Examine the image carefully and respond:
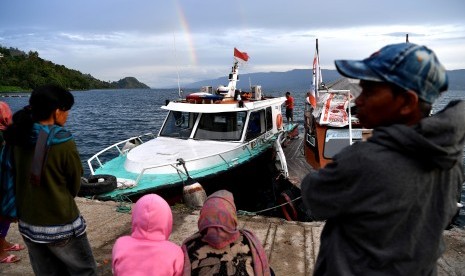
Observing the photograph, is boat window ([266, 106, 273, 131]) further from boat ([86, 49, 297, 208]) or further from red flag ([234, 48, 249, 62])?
red flag ([234, 48, 249, 62])

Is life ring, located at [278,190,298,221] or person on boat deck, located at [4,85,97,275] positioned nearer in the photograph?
person on boat deck, located at [4,85,97,275]

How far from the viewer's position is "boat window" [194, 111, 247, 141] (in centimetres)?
988

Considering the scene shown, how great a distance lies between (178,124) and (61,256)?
768 cm

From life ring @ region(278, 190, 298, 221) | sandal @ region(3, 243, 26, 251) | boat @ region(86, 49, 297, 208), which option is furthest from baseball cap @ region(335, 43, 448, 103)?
life ring @ region(278, 190, 298, 221)

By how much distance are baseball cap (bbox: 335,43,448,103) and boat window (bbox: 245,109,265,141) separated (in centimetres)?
871

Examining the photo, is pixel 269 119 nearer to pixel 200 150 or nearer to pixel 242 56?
pixel 242 56

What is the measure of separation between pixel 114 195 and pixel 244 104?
14.6 feet

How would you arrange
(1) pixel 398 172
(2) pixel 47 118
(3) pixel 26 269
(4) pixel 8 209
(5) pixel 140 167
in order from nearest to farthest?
(1) pixel 398 172
(2) pixel 47 118
(4) pixel 8 209
(3) pixel 26 269
(5) pixel 140 167

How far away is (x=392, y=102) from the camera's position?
55.3 inches

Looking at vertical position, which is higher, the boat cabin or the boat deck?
the boat cabin

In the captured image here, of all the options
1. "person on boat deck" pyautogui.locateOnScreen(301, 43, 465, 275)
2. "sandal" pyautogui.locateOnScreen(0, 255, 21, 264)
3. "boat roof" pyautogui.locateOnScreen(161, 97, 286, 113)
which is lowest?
"sandal" pyautogui.locateOnScreen(0, 255, 21, 264)

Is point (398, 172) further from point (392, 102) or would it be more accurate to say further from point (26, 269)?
point (26, 269)

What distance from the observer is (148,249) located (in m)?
2.51

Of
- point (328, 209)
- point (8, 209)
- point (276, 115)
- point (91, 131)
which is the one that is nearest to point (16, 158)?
point (8, 209)
